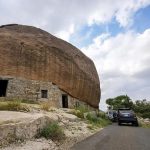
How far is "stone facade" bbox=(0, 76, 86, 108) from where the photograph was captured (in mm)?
30250

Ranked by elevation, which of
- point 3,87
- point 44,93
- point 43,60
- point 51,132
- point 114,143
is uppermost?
point 43,60

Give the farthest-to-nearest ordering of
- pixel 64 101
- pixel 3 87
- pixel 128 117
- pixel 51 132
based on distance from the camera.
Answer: pixel 64 101 < pixel 3 87 < pixel 128 117 < pixel 51 132

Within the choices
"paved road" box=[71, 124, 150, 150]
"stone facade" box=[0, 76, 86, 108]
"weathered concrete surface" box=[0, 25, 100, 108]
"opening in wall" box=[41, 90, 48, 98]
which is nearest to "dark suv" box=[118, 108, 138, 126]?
"stone facade" box=[0, 76, 86, 108]

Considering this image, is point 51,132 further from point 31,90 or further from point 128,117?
point 128,117

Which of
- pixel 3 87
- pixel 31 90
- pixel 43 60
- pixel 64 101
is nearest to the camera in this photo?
pixel 31 90

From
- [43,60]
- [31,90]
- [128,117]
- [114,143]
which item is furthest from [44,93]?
[114,143]

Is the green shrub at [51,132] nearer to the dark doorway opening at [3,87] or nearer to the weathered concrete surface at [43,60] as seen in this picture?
the weathered concrete surface at [43,60]

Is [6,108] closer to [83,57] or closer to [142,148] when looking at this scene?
[142,148]

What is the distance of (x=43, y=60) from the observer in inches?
1309

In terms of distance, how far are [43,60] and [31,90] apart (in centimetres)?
392

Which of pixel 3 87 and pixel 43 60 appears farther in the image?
pixel 43 60

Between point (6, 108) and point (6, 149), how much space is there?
23.7 feet

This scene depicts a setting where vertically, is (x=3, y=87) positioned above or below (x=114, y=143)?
above

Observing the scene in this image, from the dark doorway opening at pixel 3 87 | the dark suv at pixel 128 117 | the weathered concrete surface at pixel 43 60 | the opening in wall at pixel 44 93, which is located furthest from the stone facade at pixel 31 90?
the dark suv at pixel 128 117
